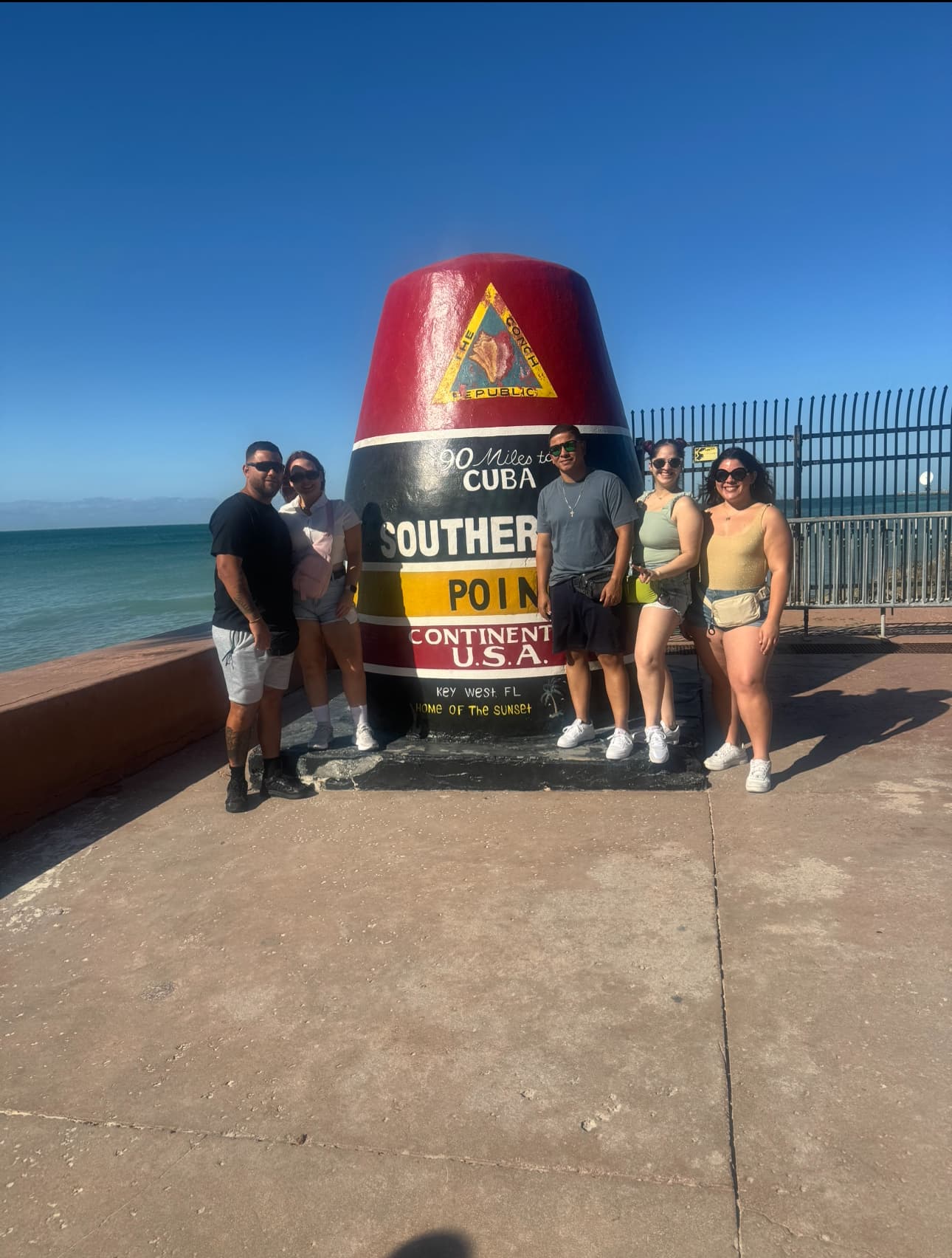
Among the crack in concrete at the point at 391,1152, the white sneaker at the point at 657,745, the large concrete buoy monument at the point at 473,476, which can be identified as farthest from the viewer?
the large concrete buoy monument at the point at 473,476

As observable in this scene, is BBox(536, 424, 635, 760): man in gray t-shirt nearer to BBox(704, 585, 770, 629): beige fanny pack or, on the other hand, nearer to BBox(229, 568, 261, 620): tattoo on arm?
BBox(704, 585, 770, 629): beige fanny pack

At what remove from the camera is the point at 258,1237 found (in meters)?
1.94

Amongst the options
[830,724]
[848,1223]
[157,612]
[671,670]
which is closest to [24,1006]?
[848,1223]

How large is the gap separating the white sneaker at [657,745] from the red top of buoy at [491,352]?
1860 millimetres

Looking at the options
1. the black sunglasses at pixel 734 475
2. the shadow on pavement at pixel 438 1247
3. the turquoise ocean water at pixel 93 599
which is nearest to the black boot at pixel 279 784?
the black sunglasses at pixel 734 475

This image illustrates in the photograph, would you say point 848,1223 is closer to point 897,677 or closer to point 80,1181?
point 80,1181

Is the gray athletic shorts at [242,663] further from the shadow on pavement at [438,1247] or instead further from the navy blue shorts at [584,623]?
the shadow on pavement at [438,1247]

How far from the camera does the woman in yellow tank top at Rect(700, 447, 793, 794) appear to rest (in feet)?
14.2

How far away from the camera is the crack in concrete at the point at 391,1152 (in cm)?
202

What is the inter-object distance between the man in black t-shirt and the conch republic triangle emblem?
1239 mm

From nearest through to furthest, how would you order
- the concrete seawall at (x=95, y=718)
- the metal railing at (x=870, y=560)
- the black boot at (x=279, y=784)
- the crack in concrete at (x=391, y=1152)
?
the crack in concrete at (x=391, y=1152), the concrete seawall at (x=95, y=718), the black boot at (x=279, y=784), the metal railing at (x=870, y=560)

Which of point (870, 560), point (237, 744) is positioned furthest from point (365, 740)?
point (870, 560)

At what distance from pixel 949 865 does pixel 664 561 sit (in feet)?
6.55

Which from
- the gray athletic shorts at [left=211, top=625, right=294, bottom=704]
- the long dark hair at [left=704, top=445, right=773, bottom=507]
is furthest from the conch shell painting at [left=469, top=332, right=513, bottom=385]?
the gray athletic shorts at [left=211, top=625, right=294, bottom=704]
